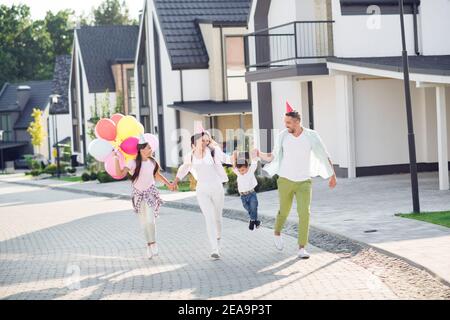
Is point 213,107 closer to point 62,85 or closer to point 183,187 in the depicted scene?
point 183,187

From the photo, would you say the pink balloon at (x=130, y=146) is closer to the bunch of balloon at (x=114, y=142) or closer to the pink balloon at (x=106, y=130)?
the bunch of balloon at (x=114, y=142)

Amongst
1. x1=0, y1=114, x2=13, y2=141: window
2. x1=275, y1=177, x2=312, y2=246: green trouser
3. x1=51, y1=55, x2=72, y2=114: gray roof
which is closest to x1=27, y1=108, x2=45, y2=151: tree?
x1=51, y1=55, x2=72, y2=114: gray roof

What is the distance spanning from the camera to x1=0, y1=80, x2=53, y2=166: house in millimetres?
90000

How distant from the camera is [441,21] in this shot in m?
26.8

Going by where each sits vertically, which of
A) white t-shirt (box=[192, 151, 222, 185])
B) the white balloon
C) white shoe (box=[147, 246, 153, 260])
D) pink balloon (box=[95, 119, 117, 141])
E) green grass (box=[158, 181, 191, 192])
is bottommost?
white shoe (box=[147, 246, 153, 260])

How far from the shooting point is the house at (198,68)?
133ft

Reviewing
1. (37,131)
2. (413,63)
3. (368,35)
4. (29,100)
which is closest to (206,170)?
(413,63)

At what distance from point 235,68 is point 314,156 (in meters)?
28.2

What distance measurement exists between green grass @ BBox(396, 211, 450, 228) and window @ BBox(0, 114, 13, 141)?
78385mm

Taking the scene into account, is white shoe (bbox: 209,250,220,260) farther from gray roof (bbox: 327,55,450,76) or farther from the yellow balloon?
gray roof (bbox: 327,55,450,76)

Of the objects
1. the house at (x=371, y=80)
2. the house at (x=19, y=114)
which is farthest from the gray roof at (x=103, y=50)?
the house at (x=371, y=80)

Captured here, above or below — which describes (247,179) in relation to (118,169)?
below

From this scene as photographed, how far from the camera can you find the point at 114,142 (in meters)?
13.6
